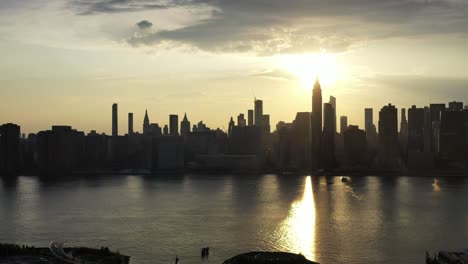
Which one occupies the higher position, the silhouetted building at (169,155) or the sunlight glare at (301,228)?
the silhouetted building at (169,155)

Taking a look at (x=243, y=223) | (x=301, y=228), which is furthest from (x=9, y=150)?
(x=301, y=228)

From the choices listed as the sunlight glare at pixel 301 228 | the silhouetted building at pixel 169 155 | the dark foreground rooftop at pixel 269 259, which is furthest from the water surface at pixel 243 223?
the silhouetted building at pixel 169 155

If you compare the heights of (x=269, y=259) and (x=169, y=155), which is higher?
(x=169, y=155)

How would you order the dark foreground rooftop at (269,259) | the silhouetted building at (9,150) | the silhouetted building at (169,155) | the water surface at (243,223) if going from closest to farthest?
the dark foreground rooftop at (269,259)
the water surface at (243,223)
the silhouetted building at (9,150)
the silhouetted building at (169,155)

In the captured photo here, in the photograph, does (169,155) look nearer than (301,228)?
No

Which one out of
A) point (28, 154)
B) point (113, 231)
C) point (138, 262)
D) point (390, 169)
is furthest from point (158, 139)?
point (138, 262)

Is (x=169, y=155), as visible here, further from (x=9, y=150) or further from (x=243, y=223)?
(x=243, y=223)

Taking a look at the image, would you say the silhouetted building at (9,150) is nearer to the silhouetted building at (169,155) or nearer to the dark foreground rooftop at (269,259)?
the silhouetted building at (169,155)

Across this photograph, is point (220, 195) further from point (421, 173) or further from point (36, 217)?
point (421, 173)

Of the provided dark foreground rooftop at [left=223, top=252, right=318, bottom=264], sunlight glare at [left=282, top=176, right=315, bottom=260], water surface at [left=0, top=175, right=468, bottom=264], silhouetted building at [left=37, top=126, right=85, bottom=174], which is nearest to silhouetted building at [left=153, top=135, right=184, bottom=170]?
silhouetted building at [left=37, top=126, right=85, bottom=174]
